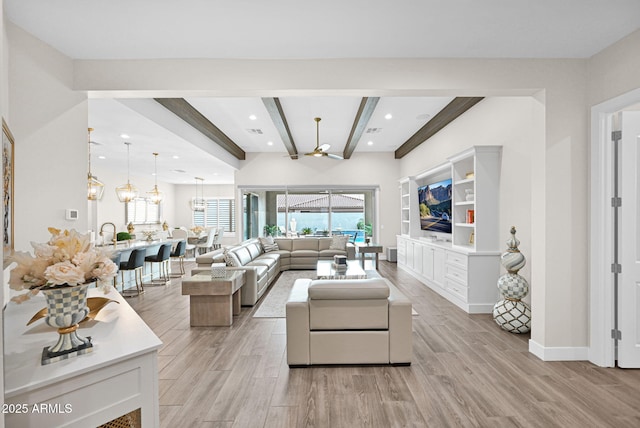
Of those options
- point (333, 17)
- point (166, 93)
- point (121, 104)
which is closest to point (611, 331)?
point (333, 17)

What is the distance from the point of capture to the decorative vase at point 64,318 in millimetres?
1385

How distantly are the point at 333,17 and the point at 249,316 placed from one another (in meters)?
3.67

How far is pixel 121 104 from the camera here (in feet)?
13.0

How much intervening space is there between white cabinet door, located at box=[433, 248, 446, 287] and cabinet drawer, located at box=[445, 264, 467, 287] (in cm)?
19

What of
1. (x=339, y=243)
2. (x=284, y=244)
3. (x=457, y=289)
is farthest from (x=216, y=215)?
(x=457, y=289)

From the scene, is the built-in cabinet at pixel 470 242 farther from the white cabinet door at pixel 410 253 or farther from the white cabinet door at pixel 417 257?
the white cabinet door at pixel 410 253

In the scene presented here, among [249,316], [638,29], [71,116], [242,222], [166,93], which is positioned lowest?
[249,316]

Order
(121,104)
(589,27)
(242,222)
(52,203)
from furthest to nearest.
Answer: (242,222) → (121,104) → (52,203) → (589,27)

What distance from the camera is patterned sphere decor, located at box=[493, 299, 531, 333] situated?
375 cm

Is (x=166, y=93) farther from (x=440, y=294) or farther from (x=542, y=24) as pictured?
(x=440, y=294)

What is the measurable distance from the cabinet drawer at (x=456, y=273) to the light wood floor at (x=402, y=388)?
3.32 ft

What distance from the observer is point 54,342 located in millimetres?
1574

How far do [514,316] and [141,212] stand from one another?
35.1ft

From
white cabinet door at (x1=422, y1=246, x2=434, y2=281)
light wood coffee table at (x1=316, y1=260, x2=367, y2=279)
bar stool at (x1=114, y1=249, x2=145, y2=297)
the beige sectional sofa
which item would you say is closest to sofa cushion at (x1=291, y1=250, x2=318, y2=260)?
the beige sectional sofa
